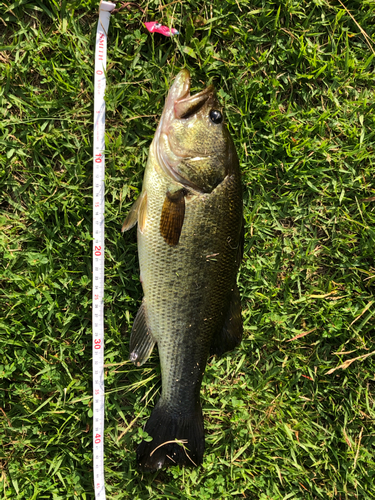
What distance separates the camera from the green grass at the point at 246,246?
8.29 ft

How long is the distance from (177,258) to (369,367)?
205cm

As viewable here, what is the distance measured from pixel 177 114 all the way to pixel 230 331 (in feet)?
5.33

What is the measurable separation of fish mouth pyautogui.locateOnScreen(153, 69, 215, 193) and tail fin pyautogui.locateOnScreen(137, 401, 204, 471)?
171 cm

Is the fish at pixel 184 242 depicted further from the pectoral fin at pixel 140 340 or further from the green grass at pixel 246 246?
the green grass at pixel 246 246

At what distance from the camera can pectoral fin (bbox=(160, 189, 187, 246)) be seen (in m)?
2.16

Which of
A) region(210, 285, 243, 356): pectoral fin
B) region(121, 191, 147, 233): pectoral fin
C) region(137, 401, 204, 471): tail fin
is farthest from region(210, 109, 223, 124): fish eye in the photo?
region(137, 401, 204, 471): tail fin

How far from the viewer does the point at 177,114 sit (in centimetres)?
219

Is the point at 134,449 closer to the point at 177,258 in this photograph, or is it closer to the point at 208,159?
the point at 177,258

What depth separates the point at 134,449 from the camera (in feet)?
8.61

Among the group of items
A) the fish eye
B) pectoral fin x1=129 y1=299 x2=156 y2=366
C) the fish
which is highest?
the fish eye

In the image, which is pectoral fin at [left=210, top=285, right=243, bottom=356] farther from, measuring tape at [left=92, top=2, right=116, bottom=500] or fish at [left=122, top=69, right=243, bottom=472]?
measuring tape at [left=92, top=2, right=116, bottom=500]

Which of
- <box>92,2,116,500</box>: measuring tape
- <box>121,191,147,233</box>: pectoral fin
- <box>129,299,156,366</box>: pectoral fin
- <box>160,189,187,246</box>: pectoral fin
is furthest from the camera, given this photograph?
<box>92,2,116,500</box>: measuring tape

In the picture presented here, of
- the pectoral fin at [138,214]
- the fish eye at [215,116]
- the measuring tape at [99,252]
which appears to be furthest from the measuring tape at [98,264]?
the fish eye at [215,116]

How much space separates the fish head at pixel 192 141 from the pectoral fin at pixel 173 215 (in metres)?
0.11
